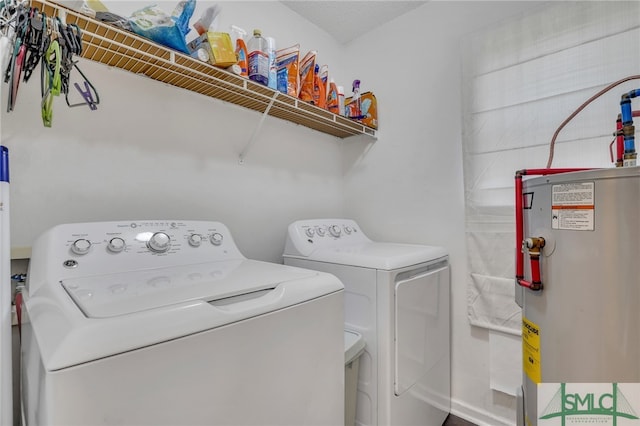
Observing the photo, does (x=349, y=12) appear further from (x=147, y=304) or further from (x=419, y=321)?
(x=147, y=304)

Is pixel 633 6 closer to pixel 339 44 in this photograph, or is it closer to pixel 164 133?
pixel 339 44

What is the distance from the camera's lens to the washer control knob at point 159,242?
1097 millimetres

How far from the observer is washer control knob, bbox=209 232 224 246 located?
4.20 ft

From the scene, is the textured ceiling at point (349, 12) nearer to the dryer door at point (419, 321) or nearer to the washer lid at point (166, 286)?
the dryer door at point (419, 321)

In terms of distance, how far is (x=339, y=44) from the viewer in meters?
2.37

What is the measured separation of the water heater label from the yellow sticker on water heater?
0.32 metres

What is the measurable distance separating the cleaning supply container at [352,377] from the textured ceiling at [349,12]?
1966 mm

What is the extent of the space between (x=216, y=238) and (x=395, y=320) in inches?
32.9

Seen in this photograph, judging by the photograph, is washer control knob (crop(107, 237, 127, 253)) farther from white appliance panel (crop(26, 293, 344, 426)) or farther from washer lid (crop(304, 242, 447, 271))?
washer lid (crop(304, 242, 447, 271))

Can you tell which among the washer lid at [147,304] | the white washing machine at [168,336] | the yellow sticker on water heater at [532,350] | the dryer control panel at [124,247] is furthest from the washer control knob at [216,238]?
the yellow sticker on water heater at [532,350]

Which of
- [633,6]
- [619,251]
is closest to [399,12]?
[633,6]

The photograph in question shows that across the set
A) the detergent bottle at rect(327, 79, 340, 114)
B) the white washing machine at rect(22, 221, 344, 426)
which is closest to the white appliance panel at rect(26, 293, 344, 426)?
the white washing machine at rect(22, 221, 344, 426)

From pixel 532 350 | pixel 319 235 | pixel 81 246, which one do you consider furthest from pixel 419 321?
pixel 81 246

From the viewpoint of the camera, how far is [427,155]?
75.7 inches
